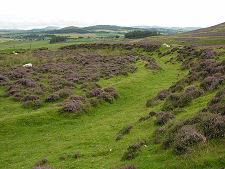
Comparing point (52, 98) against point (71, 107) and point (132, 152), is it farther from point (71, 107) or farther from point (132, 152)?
point (132, 152)

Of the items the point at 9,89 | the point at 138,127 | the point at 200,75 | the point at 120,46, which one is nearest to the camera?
the point at 138,127

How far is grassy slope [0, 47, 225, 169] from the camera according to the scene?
7667 millimetres

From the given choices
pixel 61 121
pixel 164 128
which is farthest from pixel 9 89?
pixel 164 128

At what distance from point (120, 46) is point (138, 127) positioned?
258 feet

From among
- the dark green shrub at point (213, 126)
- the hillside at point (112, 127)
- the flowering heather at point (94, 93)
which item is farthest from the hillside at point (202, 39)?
the dark green shrub at point (213, 126)

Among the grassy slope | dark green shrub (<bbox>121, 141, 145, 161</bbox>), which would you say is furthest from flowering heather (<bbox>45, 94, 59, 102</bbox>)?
dark green shrub (<bbox>121, 141, 145, 161</bbox>)

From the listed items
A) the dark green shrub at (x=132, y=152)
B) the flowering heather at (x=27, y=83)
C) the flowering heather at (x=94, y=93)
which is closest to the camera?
the dark green shrub at (x=132, y=152)

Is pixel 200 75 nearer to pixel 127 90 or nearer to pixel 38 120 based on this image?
pixel 127 90

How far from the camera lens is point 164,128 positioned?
34.9ft

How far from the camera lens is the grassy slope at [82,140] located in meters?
7.67

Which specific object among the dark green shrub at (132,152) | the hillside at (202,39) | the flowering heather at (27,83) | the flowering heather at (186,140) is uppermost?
the hillside at (202,39)

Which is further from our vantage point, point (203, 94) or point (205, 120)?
point (203, 94)

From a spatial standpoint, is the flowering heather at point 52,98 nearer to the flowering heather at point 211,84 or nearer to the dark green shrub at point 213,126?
the flowering heather at point 211,84

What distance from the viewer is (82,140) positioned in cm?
1409
